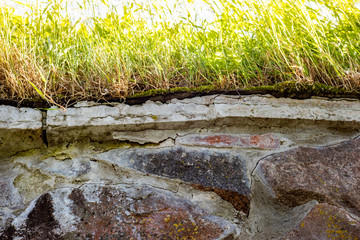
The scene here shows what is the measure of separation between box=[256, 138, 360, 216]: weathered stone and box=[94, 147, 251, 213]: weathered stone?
0.11 meters

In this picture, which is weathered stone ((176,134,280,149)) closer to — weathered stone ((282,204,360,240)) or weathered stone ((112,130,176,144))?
weathered stone ((112,130,176,144))

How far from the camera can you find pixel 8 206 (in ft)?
3.50

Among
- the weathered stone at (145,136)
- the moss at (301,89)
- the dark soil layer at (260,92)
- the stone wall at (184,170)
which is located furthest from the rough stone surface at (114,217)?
the moss at (301,89)

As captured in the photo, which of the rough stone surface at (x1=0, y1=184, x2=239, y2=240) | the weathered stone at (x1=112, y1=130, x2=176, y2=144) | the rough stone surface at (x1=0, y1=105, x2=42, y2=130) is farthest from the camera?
the weathered stone at (x1=112, y1=130, x2=176, y2=144)

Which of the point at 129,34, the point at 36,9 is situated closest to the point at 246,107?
the point at 129,34

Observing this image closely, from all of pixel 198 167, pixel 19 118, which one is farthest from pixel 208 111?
pixel 19 118

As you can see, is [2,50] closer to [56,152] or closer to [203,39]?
[56,152]

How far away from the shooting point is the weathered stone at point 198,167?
115cm

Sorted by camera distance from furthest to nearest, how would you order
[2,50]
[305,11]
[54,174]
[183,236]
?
[305,11] < [2,50] < [54,174] < [183,236]

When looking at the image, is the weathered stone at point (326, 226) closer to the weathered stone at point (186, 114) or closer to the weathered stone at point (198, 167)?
the weathered stone at point (198, 167)

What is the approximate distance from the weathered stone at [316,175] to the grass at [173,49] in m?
0.31

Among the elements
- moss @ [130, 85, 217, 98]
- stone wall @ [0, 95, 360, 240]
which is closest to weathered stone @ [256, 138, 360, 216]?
stone wall @ [0, 95, 360, 240]

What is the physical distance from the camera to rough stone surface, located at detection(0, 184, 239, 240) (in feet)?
3.27

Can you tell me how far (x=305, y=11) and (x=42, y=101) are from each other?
1.24 metres
